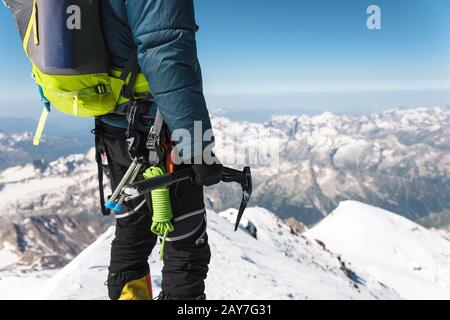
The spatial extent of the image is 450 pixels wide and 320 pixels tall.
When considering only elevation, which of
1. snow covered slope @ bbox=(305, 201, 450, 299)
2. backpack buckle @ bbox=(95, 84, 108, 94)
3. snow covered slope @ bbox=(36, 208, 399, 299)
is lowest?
snow covered slope @ bbox=(305, 201, 450, 299)

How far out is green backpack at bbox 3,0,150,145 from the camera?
3221mm

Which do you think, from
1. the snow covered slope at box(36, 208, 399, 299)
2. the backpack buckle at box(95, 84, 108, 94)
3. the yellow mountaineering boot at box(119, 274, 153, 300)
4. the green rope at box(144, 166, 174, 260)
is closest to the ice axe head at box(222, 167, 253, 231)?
the green rope at box(144, 166, 174, 260)

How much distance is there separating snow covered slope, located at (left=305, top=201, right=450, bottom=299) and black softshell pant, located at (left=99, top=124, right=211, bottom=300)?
29.0 m

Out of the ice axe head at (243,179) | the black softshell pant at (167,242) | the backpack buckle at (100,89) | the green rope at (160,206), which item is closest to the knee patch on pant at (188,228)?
the black softshell pant at (167,242)

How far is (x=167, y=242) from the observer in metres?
4.21

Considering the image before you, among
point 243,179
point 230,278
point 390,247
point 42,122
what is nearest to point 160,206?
point 243,179

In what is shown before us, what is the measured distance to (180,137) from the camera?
11.4 feet

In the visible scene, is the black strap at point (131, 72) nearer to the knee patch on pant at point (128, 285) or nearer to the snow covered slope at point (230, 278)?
the knee patch on pant at point (128, 285)

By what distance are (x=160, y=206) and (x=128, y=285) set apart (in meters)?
1.26

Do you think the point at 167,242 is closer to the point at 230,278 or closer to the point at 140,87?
the point at 140,87

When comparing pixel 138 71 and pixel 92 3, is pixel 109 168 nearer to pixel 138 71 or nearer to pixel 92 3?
pixel 138 71

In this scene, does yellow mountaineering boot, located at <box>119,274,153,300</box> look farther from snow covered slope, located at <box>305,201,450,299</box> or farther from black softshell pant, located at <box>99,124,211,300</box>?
snow covered slope, located at <box>305,201,450,299</box>
